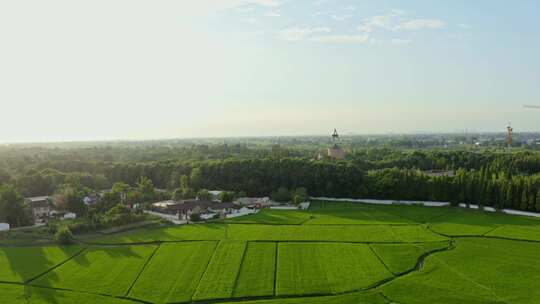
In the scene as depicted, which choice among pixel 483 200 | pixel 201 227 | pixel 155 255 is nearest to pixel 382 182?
pixel 483 200

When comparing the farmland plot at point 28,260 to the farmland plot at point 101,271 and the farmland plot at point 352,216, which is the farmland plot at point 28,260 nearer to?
the farmland plot at point 101,271

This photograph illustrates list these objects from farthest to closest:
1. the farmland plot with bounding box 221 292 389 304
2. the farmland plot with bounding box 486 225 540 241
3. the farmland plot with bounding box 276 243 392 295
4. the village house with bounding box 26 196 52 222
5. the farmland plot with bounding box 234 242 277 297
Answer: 1. the village house with bounding box 26 196 52 222
2. the farmland plot with bounding box 486 225 540 241
3. the farmland plot with bounding box 276 243 392 295
4. the farmland plot with bounding box 234 242 277 297
5. the farmland plot with bounding box 221 292 389 304

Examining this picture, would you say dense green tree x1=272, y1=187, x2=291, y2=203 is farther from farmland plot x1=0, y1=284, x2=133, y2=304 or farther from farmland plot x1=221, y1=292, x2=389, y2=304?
farmland plot x1=0, y1=284, x2=133, y2=304

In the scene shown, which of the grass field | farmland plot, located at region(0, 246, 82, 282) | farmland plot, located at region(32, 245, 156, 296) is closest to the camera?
the grass field

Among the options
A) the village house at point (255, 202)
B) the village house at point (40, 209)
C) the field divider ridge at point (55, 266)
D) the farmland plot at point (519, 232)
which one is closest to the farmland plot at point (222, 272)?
the field divider ridge at point (55, 266)

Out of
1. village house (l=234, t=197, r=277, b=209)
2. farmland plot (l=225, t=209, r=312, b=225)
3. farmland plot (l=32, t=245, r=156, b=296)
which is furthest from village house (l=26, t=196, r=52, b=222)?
village house (l=234, t=197, r=277, b=209)
